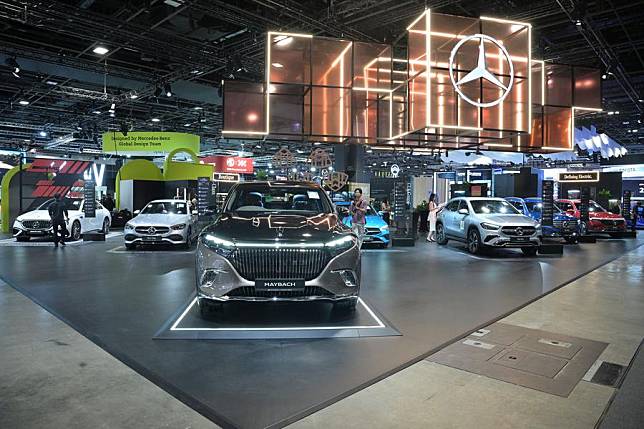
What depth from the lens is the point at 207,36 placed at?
45.1ft

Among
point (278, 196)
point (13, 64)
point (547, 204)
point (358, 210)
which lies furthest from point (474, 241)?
point (13, 64)

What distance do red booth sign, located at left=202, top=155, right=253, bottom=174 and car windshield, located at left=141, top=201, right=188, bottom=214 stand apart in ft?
54.5

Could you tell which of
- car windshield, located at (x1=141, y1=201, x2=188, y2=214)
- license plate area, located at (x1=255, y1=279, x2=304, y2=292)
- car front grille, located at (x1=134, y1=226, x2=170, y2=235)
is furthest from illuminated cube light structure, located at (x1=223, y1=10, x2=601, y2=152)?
license plate area, located at (x1=255, y1=279, x2=304, y2=292)

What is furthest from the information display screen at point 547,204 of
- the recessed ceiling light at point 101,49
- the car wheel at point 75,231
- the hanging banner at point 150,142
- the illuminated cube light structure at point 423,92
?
the hanging banner at point 150,142

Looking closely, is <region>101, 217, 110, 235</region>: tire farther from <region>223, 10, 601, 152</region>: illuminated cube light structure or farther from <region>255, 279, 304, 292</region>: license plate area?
<region>255, 279, 304, 292</region>: license plate area

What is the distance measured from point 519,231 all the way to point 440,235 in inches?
140

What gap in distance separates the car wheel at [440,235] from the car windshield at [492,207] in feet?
6.59

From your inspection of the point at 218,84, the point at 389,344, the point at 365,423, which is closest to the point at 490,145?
the point at 218,84

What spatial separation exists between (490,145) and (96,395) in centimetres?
1546

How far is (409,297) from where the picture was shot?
6.38 meters

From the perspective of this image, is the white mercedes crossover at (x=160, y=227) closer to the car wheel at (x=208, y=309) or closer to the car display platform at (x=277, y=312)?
the car display platform at (x=277, y=312)

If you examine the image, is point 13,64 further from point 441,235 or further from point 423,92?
point 441,235

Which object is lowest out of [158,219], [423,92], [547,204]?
[158,219]

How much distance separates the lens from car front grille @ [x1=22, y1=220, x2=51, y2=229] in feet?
45.1
